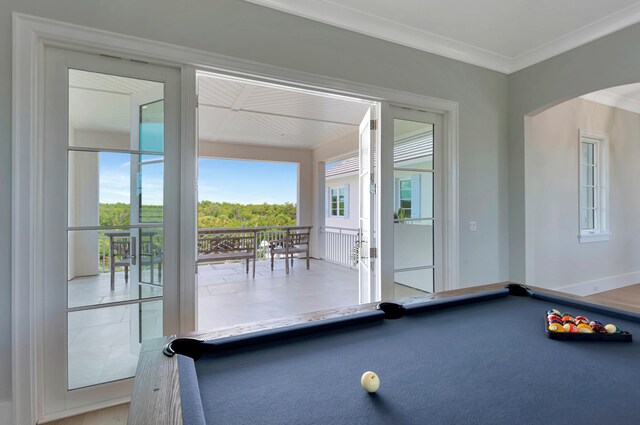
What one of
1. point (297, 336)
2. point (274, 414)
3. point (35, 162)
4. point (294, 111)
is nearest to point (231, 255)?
point (294, 111)

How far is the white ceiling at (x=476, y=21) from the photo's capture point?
8.08ft

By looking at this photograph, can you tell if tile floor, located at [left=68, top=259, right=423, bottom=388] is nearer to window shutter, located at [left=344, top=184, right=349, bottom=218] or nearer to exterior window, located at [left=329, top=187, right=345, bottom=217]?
window shutter, located at [left=344, top=184, right=349, bottom=218]

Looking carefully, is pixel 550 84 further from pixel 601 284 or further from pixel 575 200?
pixel 601 284

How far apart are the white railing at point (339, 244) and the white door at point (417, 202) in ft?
12.4

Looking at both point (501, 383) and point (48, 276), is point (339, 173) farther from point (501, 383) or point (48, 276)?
point (501, 383)

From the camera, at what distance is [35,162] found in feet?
5.93

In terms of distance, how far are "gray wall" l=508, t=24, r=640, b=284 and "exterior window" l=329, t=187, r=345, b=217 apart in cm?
568

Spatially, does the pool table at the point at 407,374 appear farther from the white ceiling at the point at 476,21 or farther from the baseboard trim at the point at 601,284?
the baseboard trim at the point at 601,284

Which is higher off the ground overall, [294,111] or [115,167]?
[294,111]

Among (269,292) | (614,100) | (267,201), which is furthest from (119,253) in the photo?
(267,201)

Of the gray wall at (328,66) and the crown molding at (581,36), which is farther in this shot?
the crown molding at (581,36)

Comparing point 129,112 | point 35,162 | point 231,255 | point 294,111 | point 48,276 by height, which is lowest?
point 231,255

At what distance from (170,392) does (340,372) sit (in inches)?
19.2

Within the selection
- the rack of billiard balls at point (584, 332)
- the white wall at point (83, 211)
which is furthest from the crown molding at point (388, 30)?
the rack of billiard balls at point (584, 332)
